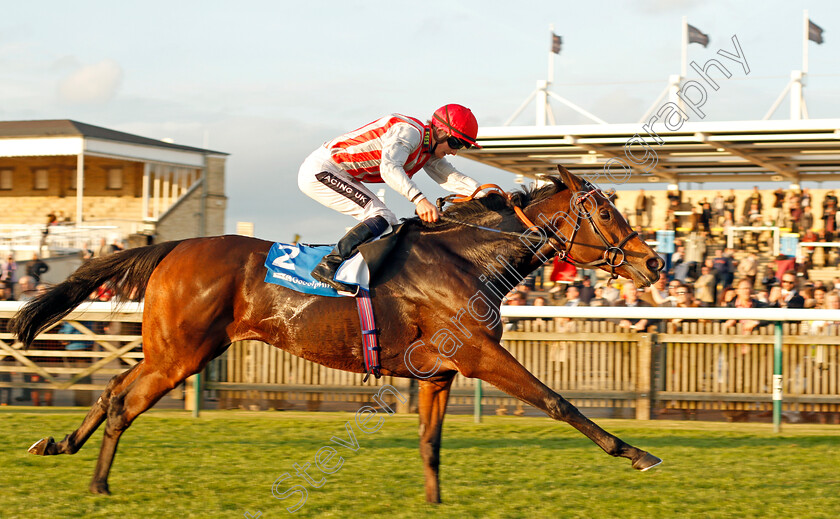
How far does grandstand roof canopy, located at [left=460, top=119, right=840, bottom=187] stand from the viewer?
12250 mm

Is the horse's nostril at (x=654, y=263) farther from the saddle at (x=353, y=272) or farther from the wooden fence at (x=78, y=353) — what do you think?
the wooden fence at (x=78, y=353)

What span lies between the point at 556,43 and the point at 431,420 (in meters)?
12.0

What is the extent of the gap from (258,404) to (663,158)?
358 inches

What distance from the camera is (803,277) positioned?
9352mm

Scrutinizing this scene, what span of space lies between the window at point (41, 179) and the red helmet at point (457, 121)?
24.5 meters

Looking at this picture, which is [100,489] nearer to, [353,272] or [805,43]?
[353,272]

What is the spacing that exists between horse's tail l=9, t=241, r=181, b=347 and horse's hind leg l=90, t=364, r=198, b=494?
0.48m

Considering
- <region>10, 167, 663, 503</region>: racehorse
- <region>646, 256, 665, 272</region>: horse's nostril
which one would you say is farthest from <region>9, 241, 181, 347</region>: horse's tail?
<region>646, 256, 665, 272</region>: horse's nostril

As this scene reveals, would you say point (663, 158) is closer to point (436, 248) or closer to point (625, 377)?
point (625, 377)

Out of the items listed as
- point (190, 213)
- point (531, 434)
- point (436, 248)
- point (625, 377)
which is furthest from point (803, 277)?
point (190, 213)

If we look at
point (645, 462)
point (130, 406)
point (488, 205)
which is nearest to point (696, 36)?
point (488, 205)

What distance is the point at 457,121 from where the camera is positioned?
4.02m

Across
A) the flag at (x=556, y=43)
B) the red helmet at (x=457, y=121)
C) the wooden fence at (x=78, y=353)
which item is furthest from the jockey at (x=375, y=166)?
the flag at (x=556, y=43)

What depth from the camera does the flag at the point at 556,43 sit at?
14.9 m
